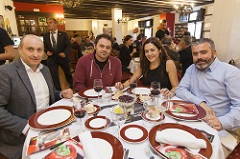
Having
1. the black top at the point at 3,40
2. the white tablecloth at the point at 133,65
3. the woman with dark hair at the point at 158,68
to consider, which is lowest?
the white tablecloth at the point at 133,65

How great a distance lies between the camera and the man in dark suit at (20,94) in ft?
4.02

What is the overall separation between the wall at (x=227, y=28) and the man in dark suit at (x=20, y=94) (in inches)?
124

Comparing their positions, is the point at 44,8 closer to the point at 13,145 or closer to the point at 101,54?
the point at 101,54

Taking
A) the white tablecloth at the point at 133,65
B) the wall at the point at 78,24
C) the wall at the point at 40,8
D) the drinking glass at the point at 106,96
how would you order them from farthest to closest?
the wall at the point at 78,24, the wall at the point at 40,8, the white tablecloth at the point at 133,65, the drinking glass at the point at 106,96

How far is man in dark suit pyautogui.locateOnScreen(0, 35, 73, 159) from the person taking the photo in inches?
48.2

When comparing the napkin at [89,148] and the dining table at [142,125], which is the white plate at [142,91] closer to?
the dining table at [142,125]

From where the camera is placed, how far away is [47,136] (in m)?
0.92

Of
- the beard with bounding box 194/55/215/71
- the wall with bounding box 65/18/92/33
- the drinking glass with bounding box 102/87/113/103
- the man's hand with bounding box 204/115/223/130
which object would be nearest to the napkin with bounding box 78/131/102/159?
the drinking glass with bounding box 102/87/113/103

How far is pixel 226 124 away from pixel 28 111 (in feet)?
5.88

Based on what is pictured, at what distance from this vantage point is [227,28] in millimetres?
2865

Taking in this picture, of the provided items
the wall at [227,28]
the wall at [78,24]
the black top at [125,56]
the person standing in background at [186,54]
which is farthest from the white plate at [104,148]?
the wall at [78,24]

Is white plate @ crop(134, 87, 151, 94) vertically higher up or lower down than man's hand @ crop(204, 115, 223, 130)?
higher up

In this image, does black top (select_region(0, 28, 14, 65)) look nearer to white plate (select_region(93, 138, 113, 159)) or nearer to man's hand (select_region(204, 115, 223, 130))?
white plate (select_region(93, 138, 113, 159))

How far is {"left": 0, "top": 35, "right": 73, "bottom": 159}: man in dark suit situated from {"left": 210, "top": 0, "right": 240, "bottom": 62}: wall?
316 cm
